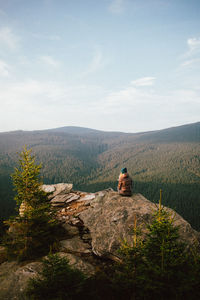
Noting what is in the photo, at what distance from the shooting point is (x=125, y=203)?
1279cm

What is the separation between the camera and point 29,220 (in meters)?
9.04

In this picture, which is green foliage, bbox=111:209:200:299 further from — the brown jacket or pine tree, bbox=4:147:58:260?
the brown jacket

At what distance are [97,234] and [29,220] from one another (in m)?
4.33

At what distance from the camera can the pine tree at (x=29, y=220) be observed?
8883 mm

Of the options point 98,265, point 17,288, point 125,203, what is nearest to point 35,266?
point 17,288

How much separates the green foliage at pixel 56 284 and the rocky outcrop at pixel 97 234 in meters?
1.26

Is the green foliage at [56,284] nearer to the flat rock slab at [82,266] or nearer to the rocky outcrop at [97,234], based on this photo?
the rocky outcrop at [97,234]

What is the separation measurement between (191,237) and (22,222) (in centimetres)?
983

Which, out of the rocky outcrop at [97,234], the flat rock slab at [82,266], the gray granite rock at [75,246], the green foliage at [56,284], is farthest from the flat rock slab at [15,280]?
the gray granite rock at [75,246]

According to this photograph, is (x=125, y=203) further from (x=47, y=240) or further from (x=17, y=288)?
(x=17, y=288)

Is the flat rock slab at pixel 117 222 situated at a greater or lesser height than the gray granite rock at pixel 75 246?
greater

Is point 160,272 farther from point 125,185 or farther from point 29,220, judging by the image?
point 125,185

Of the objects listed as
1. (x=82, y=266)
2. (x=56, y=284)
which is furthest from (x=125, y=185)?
(x=56, y=284)

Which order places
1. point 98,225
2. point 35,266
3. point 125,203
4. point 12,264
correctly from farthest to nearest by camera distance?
point 125,203, point 98,225, point 12,264, point 35,266
